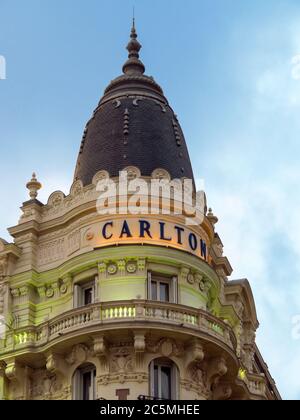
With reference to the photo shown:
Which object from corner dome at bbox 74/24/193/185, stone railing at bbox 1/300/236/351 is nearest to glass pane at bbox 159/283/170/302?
stone railing at bbox 1/300/236/351

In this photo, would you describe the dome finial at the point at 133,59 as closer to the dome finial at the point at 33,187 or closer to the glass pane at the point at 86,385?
the dome finial at the point at 33,187

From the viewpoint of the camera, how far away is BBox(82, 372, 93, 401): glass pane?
43.3 metres

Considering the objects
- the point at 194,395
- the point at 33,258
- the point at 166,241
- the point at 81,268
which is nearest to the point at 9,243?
the point at 33,258

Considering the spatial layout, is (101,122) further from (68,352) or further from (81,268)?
(68,352)

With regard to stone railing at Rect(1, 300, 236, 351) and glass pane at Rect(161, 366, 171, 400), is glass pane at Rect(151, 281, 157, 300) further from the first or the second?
glass pane at Rect(161, 366, 171, 400)

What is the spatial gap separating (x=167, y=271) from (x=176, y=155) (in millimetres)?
6497

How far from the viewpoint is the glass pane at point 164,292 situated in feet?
149

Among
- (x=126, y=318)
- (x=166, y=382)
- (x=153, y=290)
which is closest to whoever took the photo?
(x=126, y=318)

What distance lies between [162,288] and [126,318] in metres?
3.69

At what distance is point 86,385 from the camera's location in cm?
4372

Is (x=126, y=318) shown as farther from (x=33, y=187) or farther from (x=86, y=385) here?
(x=33, y=187)

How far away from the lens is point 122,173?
4691 cm

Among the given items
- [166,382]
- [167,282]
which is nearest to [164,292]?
[167,282]

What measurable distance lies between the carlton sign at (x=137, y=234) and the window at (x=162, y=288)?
1.45 m
